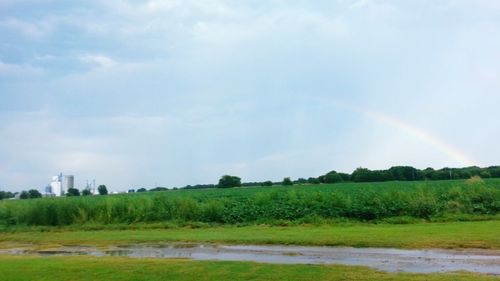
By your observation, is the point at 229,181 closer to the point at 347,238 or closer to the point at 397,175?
the point at 397,175

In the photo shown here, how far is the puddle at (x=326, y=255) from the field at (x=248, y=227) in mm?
1219

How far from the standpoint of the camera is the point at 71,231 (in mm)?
33781

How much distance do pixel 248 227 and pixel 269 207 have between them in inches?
202

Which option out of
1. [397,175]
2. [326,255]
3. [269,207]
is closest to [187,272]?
[326,255]

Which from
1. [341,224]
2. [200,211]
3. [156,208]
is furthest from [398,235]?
[156,208]

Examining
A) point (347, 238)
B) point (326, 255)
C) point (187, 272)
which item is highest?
point (187, 272)

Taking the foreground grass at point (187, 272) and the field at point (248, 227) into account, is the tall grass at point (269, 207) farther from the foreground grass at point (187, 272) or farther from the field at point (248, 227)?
the foreground grass at point (187, 272)

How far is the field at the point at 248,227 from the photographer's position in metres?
14.4

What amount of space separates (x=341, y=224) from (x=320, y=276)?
17992mm

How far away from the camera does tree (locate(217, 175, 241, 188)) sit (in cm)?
10950

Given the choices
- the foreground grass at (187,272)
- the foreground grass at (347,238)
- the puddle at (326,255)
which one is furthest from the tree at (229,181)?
the foreground grass at (187,272)

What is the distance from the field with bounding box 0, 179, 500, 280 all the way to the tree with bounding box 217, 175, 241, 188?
2678 inches

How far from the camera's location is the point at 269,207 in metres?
36.1

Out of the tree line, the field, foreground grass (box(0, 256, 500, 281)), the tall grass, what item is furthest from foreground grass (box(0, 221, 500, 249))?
the tree line
